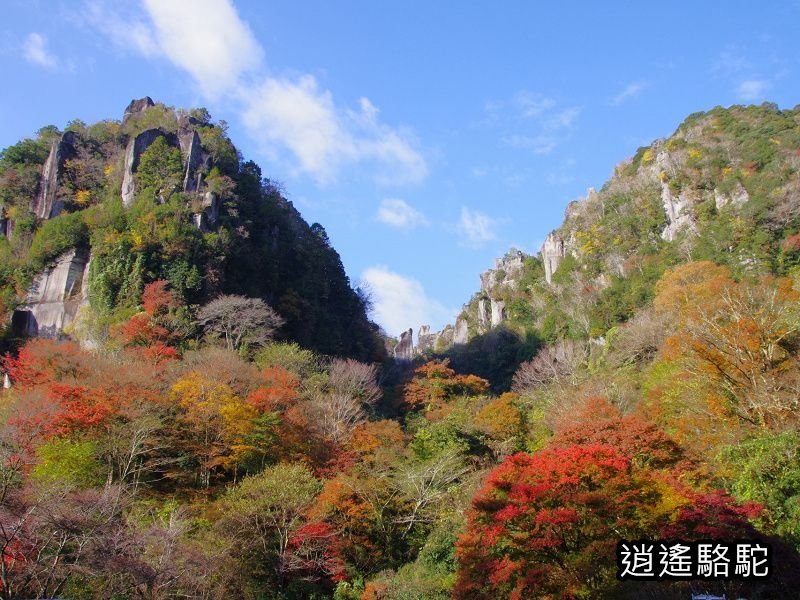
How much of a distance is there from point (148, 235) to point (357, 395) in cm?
1455

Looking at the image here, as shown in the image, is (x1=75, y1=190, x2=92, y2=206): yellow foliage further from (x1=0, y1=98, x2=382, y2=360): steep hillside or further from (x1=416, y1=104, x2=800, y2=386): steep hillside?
(x1=416, y1=104, x2=800, y2=386): steep hillside

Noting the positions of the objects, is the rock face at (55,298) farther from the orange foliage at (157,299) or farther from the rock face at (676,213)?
the rock face at (676,213)

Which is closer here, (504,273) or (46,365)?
(46,365)

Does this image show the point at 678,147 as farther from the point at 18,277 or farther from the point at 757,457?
the point at 18,277

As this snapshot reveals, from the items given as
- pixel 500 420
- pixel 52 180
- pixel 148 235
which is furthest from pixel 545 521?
pixel 52 180

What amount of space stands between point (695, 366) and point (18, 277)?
111 feet

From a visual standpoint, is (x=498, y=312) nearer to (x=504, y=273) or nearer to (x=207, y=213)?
(x=504, y=273)

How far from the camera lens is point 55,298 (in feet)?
115

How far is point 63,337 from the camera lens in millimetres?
33906

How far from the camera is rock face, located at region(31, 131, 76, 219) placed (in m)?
39.1

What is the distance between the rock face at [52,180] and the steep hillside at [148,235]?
0.08 meters

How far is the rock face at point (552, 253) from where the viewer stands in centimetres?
5406

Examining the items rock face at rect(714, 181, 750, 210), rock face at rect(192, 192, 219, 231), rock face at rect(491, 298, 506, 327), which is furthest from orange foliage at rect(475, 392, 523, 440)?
rock face at rect(491, 298, 506, 327)

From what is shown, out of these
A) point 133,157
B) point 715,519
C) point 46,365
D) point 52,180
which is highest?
point 133,157
